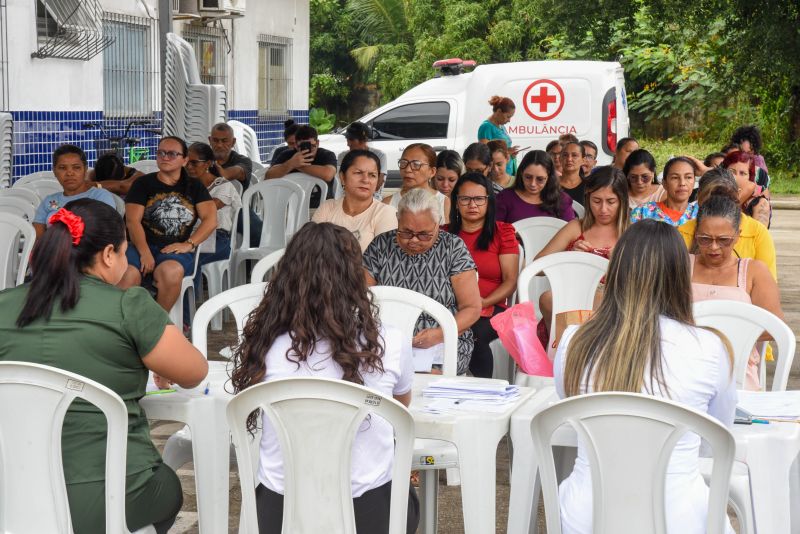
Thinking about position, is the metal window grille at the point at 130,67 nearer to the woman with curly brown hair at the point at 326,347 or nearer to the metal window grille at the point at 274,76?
the metal window grille at the point at 274,76

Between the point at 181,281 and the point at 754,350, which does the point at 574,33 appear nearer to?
the point at 181,281

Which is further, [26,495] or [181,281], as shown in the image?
[181,281]

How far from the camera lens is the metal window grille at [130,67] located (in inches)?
492

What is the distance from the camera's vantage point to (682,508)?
2826mm

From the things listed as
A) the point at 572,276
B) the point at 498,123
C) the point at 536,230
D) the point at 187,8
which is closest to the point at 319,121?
the point at 187,8

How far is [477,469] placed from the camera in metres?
3.25

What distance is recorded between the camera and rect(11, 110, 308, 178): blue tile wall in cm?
1059

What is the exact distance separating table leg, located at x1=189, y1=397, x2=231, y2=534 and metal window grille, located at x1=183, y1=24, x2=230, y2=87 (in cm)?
1184

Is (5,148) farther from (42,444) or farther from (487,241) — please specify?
(42,444)

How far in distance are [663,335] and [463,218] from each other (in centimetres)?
283

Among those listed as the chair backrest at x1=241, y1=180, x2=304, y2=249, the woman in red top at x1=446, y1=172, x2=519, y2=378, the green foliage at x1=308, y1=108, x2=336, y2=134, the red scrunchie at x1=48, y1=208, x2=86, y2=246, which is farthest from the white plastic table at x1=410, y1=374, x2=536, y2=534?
the green foliage at x1=308, y1=108, x2=336, y2=134

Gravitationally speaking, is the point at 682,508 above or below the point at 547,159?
below

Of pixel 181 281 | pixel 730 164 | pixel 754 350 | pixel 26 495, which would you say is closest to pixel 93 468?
pixel 26 495

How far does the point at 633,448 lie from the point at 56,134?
9579mm
